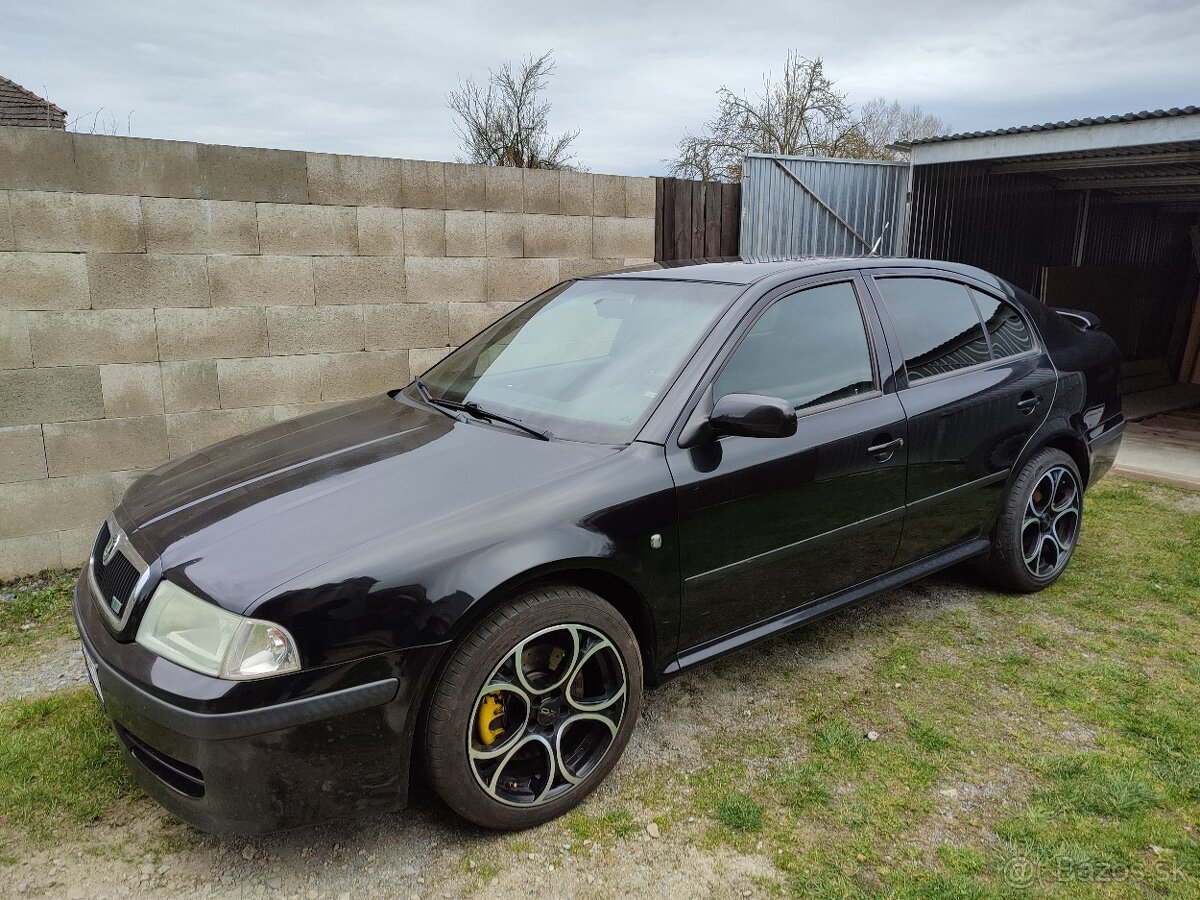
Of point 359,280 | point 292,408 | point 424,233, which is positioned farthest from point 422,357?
point 292,408

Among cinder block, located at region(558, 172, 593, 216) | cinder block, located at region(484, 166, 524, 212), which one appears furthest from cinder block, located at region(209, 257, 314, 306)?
cinder block, located at region(558, 172, 593, 216)

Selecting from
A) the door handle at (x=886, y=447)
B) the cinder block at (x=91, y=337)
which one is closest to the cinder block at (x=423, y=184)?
the cinder block at (x=91, y=337)

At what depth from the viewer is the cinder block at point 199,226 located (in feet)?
14.8

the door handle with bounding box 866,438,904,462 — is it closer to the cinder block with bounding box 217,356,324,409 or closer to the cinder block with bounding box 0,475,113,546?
the cinder block with bounding box 217,356,324,409

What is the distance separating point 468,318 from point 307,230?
47.7 inches

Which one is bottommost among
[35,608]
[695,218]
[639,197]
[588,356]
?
[35,608]

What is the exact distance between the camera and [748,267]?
10.8ft

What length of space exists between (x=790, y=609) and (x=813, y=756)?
20.9 inches

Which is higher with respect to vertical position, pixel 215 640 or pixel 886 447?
pixel 886 447

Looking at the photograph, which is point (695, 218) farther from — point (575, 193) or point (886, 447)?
point (886, 447)

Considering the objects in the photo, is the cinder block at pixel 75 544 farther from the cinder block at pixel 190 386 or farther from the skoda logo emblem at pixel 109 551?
the skoda logo emblem at pixel 109 551

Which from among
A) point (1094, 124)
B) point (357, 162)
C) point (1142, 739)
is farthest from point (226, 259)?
point (1094, 124)

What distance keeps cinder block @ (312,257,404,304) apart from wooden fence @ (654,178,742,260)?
7.21 ft

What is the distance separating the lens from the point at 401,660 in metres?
2.10
